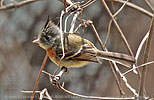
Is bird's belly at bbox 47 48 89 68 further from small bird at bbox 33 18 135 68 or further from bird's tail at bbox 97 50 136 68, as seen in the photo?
bird's tail at bbox 97 50 136 68

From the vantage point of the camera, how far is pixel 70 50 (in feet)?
10.0

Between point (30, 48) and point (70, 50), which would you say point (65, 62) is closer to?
point (70, 50)

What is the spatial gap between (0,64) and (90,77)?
192 cm

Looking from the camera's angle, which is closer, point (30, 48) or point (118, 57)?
point (118, 57)

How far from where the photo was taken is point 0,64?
465 centimetres

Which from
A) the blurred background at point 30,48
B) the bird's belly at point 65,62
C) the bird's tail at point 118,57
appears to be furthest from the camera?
the blurred background at point 30,48

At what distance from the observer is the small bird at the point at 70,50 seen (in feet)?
9.90

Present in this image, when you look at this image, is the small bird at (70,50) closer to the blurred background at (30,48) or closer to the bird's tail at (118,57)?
the bird's tail at (118,57)

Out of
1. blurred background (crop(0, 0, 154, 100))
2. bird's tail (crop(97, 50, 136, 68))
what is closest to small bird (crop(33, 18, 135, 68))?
bird's tail (crop(97, 50, 136, 68))

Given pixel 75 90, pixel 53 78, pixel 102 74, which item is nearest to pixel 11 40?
pixel 75 90

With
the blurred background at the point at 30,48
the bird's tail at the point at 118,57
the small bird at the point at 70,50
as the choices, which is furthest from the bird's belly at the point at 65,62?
the blurred background at the point at 30,48

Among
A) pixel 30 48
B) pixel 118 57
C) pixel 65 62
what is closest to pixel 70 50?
pixel 65 62

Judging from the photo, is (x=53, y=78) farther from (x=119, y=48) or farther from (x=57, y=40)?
(x=119, y=48)

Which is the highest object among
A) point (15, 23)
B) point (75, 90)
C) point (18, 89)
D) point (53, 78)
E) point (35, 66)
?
point (15, 23)
